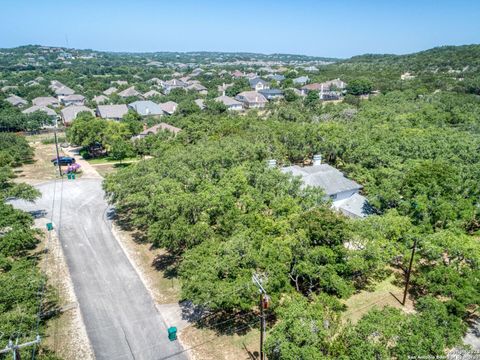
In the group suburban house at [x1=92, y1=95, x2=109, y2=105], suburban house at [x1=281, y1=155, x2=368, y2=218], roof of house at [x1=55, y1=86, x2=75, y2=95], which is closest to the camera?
suburban house at [x1=281, y1=155, x2=368, y2=218]

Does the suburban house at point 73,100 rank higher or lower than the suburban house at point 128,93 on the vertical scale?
lower

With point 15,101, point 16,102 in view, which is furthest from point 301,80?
point 15,101

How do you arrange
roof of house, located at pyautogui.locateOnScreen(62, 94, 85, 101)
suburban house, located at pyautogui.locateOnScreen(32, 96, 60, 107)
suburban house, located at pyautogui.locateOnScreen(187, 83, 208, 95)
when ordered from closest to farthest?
suburban house, located at pyautogui.locateOnScreen(32, 96, 60, 107), roof of house, located at pyautogui.locateOnScreen(62, 94, 85, 101), suburban house, located at pyautogui.locateOnScreen(187, 83, 208, 95)

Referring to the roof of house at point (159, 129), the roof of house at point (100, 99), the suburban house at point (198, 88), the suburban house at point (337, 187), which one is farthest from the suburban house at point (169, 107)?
the suburban house at point (337, 187)

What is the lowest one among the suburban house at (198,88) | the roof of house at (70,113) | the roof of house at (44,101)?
the roof of house at (70,113)

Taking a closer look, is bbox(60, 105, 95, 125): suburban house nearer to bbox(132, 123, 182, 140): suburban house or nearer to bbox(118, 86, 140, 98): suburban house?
bbox(132, 123, 182, 140): suburban house

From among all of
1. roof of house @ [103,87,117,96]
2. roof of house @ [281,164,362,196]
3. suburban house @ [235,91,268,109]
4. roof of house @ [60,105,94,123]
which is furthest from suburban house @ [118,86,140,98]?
roof of house @ [281,164,362,196]

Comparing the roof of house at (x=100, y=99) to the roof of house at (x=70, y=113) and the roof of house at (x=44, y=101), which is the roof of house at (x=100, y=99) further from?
the roof of house at (x=70, y=113)

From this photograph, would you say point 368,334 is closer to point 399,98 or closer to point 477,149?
point 477,149
